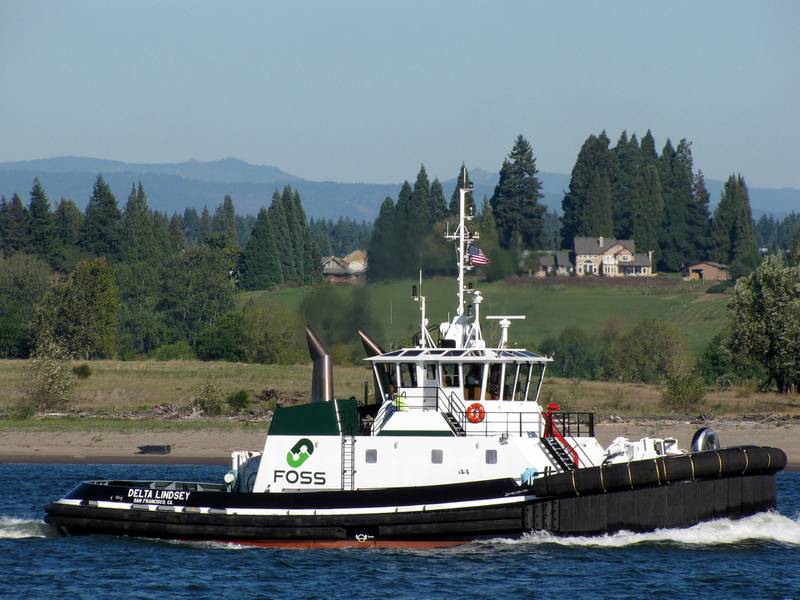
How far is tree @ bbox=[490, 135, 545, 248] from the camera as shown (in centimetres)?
6988

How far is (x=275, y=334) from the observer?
191 feet

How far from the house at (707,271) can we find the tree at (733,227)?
6.90 ft

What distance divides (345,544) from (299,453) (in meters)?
1.82

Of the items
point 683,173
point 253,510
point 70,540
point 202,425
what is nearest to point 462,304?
point 253,510

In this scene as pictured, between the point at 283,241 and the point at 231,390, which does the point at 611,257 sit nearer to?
the point at 283,241

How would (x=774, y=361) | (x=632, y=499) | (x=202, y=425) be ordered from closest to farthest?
(x=632, y=499) < (x=202, y=425) < (x=774, y=361)

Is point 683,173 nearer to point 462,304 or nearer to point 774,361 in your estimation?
point 774,361

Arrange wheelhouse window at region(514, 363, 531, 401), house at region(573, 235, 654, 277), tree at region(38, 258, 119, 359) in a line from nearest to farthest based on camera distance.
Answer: wheelhouse window at region(514, 363, 531, 401), tree at region(38, 258, 119, 359), house at region(573, 235, 654, 277)

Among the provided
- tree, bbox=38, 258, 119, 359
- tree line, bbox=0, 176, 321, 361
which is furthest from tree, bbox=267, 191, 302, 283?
tree, bbox=38, 258, 119, 359

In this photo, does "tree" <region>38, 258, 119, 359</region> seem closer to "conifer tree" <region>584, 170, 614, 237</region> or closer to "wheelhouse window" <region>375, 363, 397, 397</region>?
"wheelhouse window" <region>375, 363, 397, 397</region>

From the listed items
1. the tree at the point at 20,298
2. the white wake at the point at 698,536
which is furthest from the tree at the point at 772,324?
the tree at the point at 20,298

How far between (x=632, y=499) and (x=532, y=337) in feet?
117

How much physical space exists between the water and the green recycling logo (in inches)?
61.7

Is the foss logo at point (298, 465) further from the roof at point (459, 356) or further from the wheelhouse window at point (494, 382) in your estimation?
the wheelhouse window at point (494, 382)
